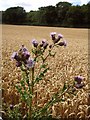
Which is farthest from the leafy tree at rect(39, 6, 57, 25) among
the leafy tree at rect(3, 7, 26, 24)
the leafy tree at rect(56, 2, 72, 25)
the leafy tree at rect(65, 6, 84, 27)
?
the leafy tree at rect(3, 7, 26, 24)

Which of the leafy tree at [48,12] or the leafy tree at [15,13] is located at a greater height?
the leafy tree at [48,12]

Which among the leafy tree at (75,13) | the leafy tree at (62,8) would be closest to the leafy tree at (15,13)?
the leafy tree at (62,8)

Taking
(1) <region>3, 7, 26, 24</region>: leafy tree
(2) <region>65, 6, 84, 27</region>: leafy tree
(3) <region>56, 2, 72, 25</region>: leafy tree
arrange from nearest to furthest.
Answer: (1) <region>3, 7, 26, 24</region>: leafy tree < (3) <region>56, 2, 72, 25</region>: leafy tree < (2) <region>65, 6, 84, 27</region>: leafy tree

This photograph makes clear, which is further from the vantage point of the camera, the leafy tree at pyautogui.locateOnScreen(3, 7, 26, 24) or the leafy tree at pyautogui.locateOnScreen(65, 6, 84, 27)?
the leafy tree at pyautogui.locateOnScreen(65, 6, 84, 27)

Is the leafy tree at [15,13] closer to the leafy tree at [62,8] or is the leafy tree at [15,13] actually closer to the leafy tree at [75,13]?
the leafy tree at [62,8]

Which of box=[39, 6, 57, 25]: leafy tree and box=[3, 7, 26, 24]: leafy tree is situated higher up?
box=[39, 6, 57, 25]: leafy tree

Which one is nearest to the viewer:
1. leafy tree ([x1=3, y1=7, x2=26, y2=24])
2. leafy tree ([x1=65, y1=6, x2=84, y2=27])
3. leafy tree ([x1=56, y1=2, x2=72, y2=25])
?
leafy tree ([x1=3, y1=7, x2=26, y2=24])

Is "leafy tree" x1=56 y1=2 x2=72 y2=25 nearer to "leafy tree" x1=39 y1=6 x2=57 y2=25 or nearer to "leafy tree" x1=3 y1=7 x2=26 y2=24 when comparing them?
"leafy tree" x1=39 y1=6 x2=57 y2=25

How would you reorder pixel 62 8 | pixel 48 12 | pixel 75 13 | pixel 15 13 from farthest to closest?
pixel 75 13 < pixel 48 12 < pixel 62 8 < pixel 15 13

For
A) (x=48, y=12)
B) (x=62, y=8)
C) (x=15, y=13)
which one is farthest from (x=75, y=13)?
(x=15, y=13)

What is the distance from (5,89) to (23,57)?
5.22 ft

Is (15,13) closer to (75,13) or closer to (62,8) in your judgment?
(62,8)

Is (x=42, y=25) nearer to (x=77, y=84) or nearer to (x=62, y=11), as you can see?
(x=62, y=11)

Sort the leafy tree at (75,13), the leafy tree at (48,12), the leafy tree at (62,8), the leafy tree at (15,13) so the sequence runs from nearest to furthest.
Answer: the leafy tree at (15,13)
the leafy tree at (62,8)
the leafy tree at (75,13)
the leafy tree at (48,12)
